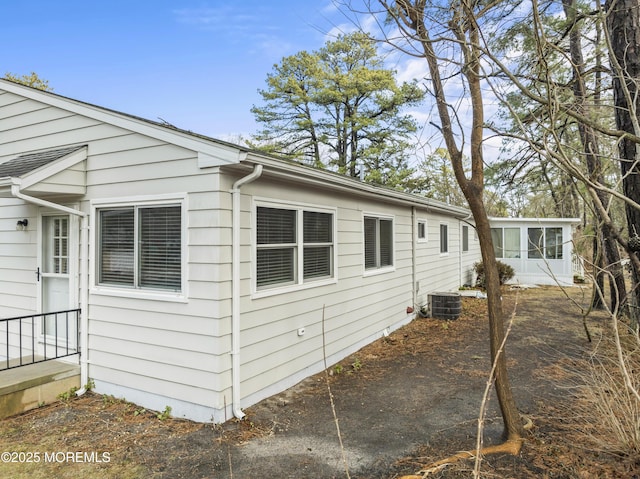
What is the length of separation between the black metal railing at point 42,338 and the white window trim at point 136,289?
24.7 inches

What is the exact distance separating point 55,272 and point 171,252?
2.30 meters

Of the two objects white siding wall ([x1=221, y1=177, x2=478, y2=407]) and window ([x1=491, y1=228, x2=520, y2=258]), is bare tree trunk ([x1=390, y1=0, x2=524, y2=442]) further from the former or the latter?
window ([x1=491, y1=228, x2=520, y2=258])

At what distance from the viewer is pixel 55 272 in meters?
5.26

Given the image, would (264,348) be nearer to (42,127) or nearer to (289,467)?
(289,467)

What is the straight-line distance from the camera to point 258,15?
316 inches

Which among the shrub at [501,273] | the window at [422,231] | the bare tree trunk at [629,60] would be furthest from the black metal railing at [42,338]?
the shrub at [501,273]

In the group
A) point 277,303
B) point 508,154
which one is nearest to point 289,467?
point 277,303

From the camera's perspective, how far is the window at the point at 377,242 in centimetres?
725

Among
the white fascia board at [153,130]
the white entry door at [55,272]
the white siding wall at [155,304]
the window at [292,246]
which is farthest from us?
the white entry door at [55,272]

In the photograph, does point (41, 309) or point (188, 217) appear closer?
point (188, 217)

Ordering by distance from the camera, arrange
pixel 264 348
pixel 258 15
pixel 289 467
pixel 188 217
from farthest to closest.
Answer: pixel 258 15, pixel 264 348, pixel 188 217, pixel 289 467

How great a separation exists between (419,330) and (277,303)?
4590mm

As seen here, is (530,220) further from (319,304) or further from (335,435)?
(335,435)

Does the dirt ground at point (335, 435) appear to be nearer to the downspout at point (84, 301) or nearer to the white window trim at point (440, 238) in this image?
the downspout at point (84, 301)
